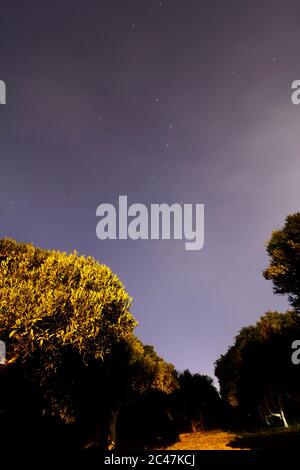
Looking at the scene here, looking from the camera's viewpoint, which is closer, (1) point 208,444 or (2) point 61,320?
(2) point 61,320

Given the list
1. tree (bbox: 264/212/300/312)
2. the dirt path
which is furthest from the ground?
tree (bbox: 264/212/300/312)

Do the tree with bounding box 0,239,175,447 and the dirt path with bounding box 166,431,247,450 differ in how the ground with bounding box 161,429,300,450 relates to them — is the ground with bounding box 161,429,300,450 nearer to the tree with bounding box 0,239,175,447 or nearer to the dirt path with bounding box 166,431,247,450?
the dirt path with bounding box 166,431,247,450

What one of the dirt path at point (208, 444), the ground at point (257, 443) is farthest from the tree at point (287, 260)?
the dirt path at point (208, 444)

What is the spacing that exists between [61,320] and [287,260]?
19.7m

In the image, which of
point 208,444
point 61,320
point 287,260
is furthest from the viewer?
point 208,444

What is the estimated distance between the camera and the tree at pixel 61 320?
17.4 m

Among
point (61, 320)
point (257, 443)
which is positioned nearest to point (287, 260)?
point (257, 443)

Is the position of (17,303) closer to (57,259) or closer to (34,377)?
(57,259)

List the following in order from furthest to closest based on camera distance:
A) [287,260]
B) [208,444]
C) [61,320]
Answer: [208,444] < [287,260] < [61,320]

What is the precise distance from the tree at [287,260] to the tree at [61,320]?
45.8 feet

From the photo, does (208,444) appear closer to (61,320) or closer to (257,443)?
(257,443)

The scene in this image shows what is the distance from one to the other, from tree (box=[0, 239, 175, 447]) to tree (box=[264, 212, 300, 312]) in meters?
14.0

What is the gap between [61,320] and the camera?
18203 mm

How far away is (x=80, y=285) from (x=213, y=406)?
87080 millimetres
